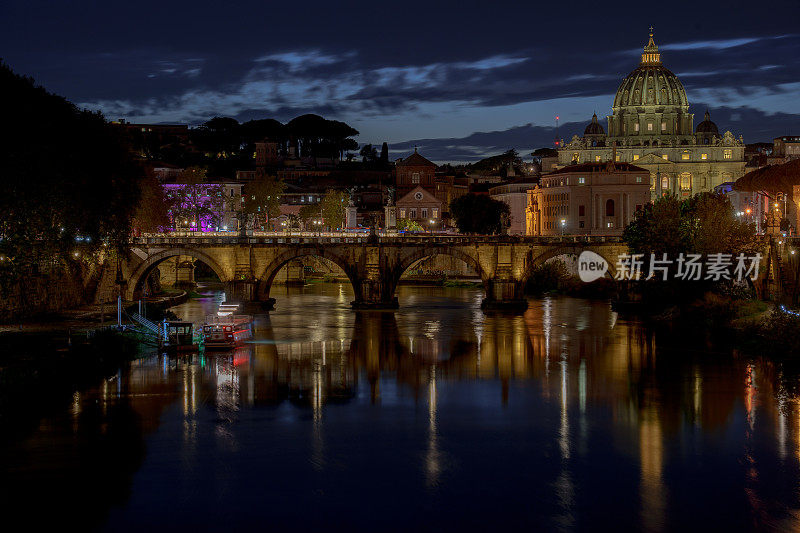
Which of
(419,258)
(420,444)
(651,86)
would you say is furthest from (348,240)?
(651,86)

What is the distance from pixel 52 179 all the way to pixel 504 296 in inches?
1520

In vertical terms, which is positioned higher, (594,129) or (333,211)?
→ (594,129)

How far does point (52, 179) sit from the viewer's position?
131 ft

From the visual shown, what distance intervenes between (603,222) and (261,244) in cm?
6462

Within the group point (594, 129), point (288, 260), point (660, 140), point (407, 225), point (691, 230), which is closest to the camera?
point (691, 230)

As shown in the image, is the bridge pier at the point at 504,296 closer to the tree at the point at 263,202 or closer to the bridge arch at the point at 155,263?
the bridge arch at the point at 155,263

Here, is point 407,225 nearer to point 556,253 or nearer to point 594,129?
point 556,253

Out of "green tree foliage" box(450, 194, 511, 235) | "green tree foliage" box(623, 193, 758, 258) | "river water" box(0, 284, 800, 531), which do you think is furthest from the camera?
"green tree foliage" box(450, 194, 511, 235)

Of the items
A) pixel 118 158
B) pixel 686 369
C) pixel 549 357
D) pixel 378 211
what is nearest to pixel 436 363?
pixel 549 357

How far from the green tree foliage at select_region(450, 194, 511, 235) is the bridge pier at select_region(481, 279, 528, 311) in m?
45.4

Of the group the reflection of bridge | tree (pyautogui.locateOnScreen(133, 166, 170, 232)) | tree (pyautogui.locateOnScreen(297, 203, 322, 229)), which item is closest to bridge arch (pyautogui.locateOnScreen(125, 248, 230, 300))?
the reflection of bridge

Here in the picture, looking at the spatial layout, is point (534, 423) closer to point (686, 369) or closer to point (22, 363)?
point (686, 369)

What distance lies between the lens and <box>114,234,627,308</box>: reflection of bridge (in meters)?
70.9

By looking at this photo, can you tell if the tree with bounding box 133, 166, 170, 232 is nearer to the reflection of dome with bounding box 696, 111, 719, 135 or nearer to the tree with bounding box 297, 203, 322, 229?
the tree with bounding box 297, 203, 322, 229
